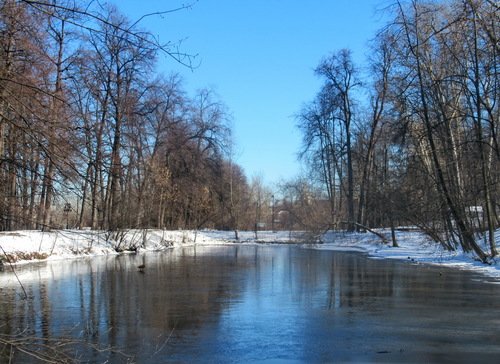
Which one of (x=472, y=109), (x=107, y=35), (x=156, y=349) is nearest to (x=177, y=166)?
(x=472, y=109)

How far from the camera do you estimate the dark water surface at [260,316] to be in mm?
8695

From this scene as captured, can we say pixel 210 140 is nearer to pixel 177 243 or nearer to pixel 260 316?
pixel 177 243

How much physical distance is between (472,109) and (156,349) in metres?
20.9

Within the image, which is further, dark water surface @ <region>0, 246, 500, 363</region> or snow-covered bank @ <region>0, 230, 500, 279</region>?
snow-covered bank @ <region>0, 230, 500, 279</region>

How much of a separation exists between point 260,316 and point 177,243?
3520cm

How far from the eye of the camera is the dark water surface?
870 centimetres

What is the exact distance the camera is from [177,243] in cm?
4628

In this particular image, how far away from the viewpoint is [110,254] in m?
32.3

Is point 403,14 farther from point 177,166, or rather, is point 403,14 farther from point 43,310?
point 177,166

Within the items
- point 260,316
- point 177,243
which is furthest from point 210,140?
point 260,316

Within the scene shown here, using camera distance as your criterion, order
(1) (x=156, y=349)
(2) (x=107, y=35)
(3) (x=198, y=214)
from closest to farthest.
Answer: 1. (2) (x=107, y=35)
2. (1) (x=156, y=349)
3. (3) (x=198, y=214)

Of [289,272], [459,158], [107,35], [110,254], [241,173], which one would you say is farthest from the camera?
[241,173]

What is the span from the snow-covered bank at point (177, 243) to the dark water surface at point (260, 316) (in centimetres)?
176

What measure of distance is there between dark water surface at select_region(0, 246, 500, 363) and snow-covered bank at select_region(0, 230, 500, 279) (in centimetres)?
176
